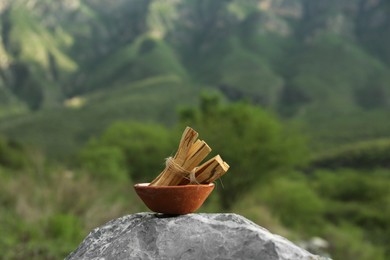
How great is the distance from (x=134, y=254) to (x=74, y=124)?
4939 inches

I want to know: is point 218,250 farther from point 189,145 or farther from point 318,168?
point 318,168

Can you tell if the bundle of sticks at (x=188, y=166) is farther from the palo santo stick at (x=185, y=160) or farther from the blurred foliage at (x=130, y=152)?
the blurred foliage at (x=130, y=152)

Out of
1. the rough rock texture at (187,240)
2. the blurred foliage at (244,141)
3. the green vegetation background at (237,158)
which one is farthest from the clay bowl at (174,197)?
the blurred foliage at (244,141)

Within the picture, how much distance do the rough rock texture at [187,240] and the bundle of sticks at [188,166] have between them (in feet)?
0.64

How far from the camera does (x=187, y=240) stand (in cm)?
279

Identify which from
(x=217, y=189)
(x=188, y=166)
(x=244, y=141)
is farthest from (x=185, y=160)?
(x=244, y=141)

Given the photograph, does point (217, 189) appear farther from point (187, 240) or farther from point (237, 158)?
point (187, 240)

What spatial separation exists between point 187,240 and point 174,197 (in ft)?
0.92

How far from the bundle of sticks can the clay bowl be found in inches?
2.5

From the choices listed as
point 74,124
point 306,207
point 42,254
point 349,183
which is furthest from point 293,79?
point 42,254

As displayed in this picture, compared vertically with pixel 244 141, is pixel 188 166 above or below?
above

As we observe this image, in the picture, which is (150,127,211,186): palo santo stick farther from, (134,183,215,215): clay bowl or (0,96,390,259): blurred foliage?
(0,96,390,259): blurred foliage

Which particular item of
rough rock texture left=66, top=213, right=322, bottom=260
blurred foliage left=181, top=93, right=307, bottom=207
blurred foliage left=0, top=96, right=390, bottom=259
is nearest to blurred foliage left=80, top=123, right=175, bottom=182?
blurred foliage left=0, top=96, right=390, bottom=259

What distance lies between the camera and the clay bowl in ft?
9.75
